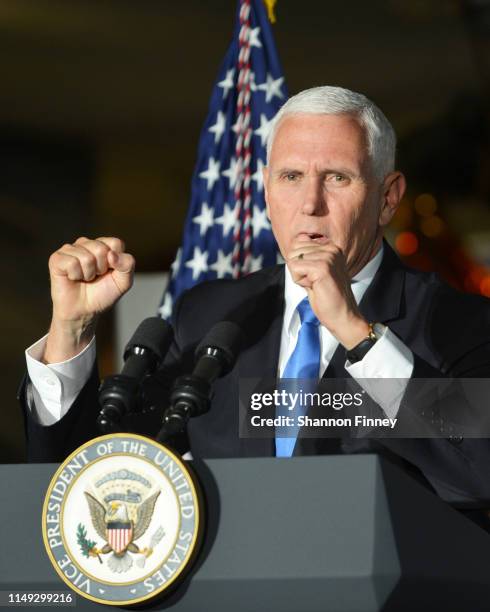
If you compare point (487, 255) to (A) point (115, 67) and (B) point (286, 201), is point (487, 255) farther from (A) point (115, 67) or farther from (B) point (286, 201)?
(B) point (286, 201)

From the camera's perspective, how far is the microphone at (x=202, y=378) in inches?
52.4

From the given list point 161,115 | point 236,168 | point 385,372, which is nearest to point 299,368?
point 385,372

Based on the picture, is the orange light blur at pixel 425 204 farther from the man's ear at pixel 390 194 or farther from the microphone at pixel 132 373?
the microphone at pixel 132 373

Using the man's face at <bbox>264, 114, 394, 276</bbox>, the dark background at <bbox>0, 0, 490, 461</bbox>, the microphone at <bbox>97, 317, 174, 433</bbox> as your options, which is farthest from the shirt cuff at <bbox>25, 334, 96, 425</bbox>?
the dark background at <bbox>0, 0, 490, 461</bbox>

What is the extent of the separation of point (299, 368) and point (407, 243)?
5.74 metres

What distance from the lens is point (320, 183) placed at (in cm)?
198

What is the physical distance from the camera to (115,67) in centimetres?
634

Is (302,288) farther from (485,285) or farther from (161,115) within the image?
(485,285)

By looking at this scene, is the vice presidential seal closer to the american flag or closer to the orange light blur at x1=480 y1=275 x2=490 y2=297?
the american flag

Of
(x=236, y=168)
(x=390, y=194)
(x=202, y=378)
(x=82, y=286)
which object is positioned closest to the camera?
(x=202, y=378)

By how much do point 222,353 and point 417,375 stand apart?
10.9 inches

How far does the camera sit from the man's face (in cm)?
195

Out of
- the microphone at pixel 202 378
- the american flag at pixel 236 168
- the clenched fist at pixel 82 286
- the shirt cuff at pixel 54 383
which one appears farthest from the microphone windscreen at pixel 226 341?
the american flag at pixel 236 168

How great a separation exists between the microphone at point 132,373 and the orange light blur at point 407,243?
19.6 ft
